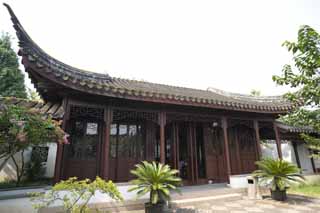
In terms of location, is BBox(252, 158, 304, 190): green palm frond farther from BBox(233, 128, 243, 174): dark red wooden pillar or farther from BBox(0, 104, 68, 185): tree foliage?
BBox(0, 104, 68, 185): tree foliage

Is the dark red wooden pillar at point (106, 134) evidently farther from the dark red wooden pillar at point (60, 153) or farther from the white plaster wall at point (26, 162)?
the white plaster wall at point (26, 162)

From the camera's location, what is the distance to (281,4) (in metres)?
4.58

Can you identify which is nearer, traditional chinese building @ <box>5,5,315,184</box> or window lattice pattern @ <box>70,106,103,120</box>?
traditional chinese building @ <box>5,5,315,184</box>

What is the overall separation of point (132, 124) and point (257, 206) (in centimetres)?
379

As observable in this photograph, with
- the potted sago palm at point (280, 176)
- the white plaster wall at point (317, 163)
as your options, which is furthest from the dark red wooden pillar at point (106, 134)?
the white plaster wall at point (317, 163)

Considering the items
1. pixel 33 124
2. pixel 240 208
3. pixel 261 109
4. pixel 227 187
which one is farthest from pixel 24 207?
pixel 261 109

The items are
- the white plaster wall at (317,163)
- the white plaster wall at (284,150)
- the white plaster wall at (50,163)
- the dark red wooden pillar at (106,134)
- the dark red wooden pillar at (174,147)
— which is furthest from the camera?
the white plaster wall at (317,163)

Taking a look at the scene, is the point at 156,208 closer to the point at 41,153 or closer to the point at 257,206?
the point at 257,206

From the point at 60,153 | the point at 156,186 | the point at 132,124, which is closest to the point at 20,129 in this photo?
the point at 60,153

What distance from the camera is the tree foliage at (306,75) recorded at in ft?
11.5

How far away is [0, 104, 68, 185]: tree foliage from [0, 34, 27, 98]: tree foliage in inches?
467

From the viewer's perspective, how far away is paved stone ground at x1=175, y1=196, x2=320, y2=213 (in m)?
3.87

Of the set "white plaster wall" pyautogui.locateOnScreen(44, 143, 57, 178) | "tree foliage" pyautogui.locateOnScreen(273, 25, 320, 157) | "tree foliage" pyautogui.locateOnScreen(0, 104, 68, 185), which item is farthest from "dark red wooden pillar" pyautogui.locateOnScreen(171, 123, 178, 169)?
"white plaster wall" pyautogui.locateOnScreen(44, 143, 57, 178)

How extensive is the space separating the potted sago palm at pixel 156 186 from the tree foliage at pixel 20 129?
1883mm
